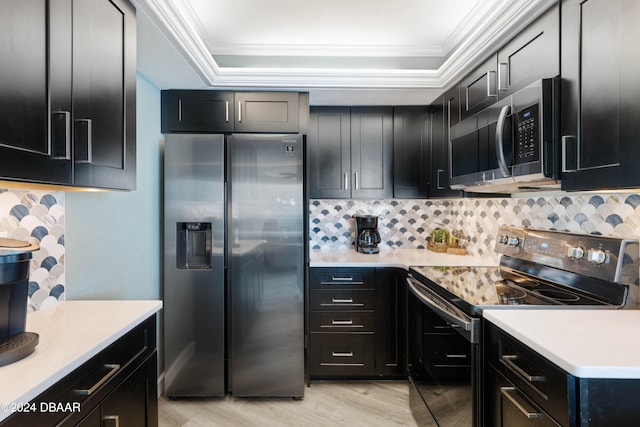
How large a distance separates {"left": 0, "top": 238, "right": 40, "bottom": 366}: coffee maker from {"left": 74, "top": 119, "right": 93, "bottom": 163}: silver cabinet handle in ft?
1.05

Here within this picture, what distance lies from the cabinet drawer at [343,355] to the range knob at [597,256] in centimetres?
155

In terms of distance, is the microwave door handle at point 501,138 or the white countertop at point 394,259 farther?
the white countertop at point 394,259

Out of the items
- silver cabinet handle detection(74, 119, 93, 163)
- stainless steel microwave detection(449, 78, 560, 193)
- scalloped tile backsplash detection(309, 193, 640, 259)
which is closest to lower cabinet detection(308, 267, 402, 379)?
scalloped tile backsplash detection(309, 193, 640, 259)

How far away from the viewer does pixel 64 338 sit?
43.8 inches

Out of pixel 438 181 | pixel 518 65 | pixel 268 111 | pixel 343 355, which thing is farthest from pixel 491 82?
pixel 343 355

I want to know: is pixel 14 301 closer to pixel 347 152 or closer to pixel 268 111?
pixel 268 111

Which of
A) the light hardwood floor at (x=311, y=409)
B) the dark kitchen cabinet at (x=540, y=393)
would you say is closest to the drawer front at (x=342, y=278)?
the light hardwood floor at (x=311, y=409)

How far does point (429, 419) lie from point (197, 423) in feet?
4.74

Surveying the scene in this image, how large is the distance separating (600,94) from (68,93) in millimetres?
1833

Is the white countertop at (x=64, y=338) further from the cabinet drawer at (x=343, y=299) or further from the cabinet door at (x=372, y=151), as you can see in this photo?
the cabinet door at (x=372, y=151)

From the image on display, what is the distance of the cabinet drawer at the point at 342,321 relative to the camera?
2.60 m

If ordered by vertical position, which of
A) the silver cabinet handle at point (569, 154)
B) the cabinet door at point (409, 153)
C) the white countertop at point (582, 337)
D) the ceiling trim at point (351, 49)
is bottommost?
the white countertop at point (582, 337)

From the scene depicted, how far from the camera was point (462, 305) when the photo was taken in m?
1.51

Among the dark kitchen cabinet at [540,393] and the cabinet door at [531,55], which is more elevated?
the cabinet door at [531,55]
